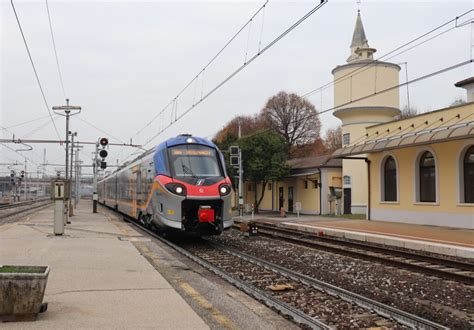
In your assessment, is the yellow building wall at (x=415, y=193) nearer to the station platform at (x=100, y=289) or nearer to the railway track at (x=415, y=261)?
the railway track at (x=415, y=261)

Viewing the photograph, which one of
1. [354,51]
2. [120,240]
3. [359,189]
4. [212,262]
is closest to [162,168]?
[120,240]

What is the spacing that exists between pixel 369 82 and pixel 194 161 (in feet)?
69.5

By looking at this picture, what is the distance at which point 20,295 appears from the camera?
217 inches

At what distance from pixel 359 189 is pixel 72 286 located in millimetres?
28498

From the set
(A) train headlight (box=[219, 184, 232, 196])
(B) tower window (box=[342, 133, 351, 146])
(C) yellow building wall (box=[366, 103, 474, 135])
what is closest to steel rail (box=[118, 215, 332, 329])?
(A) train headlight (box=[219, 184, 232, 196])

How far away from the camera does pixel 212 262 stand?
39.7 ft

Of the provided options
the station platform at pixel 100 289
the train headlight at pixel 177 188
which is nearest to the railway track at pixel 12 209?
the train headlight at pixel 177 188

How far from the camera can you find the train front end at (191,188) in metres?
14.3

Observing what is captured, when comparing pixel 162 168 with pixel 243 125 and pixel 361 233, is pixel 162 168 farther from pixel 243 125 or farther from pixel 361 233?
pixel 243 125

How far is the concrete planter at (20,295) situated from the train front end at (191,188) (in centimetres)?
860

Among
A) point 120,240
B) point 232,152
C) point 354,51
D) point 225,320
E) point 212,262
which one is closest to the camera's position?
point 225,320

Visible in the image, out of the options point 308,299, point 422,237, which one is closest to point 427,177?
point 422,237

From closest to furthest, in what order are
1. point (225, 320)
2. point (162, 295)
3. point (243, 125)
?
point (225, 320), point (162, 295), point (243, 125)

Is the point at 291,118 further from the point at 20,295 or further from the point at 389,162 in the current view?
the point at 20,295
